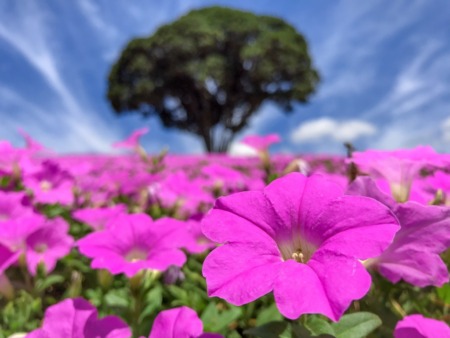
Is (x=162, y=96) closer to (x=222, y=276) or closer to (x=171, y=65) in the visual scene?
(x=171, y=65)

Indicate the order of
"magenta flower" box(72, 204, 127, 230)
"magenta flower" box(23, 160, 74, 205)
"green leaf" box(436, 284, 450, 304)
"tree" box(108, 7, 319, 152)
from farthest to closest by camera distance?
1. "tree" box(108, 7, 319, 152)
2. "magenta flower" box(23, 160, 74, 205)
3. "magenta flower" box(72, 204, 127, 230)
4. "green leaf" box(436, 284, 450, 304)

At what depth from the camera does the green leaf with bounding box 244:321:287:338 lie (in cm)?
95

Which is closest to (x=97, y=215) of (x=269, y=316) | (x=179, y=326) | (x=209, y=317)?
(x=209, y=317)

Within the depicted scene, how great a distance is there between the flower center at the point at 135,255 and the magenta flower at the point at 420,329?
690mm

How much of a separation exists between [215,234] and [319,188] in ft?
0.68

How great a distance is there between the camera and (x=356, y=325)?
3.19 ft

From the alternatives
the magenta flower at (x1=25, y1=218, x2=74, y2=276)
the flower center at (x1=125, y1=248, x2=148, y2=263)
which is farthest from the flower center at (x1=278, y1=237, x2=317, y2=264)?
the magenta flower at (x1=25, y1=218, x2=74, y2=276)

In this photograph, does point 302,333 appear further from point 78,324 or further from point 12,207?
point 12,207

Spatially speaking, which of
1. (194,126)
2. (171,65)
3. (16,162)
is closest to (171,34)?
(171,65)

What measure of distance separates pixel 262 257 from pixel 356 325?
0.29m

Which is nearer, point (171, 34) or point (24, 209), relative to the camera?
point (24, 209)

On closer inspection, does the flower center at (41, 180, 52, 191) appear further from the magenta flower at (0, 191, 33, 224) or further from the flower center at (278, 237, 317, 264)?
the flower center at (278, 237, 317, 264)

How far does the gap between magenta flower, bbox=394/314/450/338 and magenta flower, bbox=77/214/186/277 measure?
0.53 m

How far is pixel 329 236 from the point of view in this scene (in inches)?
33.8
